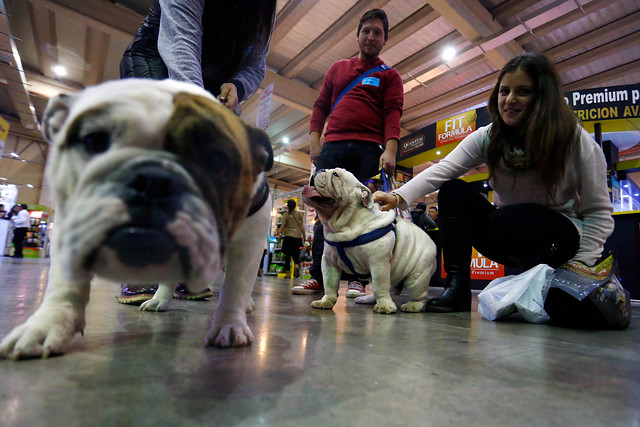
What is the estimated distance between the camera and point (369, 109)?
278cm

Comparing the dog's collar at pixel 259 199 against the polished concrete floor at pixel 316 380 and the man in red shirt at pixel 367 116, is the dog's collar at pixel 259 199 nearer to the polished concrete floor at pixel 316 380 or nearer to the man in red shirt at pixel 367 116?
the polished concrete floor at pixel 316 380

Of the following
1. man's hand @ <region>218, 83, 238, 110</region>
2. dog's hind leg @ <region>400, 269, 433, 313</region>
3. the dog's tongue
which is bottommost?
dog's hind leg @ <region>400, 269, 433, 313</region>

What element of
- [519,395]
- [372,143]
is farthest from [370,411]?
[372,143]

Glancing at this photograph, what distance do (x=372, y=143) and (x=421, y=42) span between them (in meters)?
5.74

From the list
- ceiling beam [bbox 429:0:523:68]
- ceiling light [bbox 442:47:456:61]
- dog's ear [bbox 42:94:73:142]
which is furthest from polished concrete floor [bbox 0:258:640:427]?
ceiling light [bbox 442:47:456:61]

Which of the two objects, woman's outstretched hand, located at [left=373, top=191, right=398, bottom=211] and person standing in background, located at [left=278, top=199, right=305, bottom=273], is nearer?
woman's outstretched hand, located at [left=373, top=191, right=398, bottom=211]

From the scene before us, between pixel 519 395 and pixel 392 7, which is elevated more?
pixel 392 7

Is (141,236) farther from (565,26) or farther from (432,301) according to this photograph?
(565,26)

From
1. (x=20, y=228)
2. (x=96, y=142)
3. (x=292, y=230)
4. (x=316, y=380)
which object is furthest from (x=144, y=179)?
(x=20, y=228)

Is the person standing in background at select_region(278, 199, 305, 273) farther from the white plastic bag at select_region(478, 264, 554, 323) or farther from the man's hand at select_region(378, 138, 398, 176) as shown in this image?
the white plastic bag at select_region(478, 264, 554, 323)

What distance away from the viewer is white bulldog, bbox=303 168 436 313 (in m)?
2.27

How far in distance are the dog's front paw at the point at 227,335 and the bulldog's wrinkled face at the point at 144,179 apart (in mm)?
515

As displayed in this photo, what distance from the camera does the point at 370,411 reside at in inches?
25.1

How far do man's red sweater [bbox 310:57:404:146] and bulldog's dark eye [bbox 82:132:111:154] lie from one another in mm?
2315
